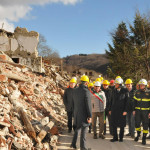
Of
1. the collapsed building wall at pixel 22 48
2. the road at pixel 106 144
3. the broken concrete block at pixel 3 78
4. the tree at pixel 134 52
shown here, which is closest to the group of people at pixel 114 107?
the road at pixel 106 144

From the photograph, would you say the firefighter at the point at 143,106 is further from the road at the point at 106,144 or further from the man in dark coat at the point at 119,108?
the man in dark coat at the point at 119,108

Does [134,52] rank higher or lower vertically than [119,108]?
higher

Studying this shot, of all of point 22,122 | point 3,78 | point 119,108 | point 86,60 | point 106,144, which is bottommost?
point 106,144

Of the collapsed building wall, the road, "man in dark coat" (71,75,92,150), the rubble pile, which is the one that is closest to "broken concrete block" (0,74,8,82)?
the rubble pile

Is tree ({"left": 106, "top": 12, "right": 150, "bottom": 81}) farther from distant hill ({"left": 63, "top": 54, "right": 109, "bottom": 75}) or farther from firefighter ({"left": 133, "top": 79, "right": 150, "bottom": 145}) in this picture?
distant hill ({"left": 63, "top": 54, "right": 109, "bottom": 75})

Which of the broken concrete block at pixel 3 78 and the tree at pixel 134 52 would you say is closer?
the broken concrete block at pixel 3 78

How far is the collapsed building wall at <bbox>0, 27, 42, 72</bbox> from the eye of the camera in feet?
42.7

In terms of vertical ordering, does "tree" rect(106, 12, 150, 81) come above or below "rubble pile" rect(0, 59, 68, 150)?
above

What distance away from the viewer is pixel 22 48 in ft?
43.0

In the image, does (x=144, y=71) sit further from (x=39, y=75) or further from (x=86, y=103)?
(x=86, y=103)

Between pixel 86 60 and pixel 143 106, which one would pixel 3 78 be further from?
pixel 86 60

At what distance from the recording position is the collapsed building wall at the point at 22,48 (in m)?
13.0

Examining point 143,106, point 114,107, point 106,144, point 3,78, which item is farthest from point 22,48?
point 143,106

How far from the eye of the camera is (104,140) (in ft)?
19.5
